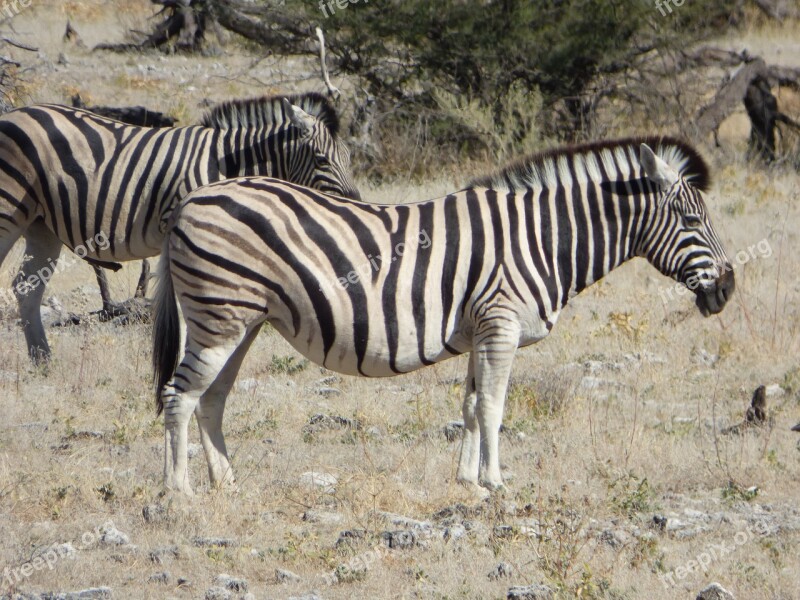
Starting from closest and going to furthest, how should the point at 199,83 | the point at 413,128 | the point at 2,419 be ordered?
the point at 2,419 < the point at 413,128 < the point at 199,83

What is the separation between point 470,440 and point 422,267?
3.64ft

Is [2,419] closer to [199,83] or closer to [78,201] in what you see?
[78,201]

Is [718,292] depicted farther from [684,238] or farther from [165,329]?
[165,329]

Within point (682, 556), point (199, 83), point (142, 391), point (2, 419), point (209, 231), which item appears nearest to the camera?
point (682, 556)

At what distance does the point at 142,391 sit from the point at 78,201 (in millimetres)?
1584

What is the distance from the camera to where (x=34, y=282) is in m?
8.89

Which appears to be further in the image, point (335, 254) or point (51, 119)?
point (51, 119)

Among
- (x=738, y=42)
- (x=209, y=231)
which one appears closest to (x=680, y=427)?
(x=209, y=231)

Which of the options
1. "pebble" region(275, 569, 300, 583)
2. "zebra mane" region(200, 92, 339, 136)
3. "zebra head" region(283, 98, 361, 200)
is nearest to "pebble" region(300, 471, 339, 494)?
"pebble" region(275, 569, 300, 583)

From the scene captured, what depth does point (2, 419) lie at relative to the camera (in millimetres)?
7379

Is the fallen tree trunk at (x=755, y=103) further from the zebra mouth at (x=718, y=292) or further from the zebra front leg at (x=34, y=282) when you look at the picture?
the zebra front leg at (x=34, y=282)

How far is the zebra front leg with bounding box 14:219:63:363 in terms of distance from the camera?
889 centimetres

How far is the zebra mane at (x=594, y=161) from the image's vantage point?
6.44m

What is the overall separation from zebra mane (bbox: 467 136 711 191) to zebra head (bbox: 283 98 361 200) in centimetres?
257
